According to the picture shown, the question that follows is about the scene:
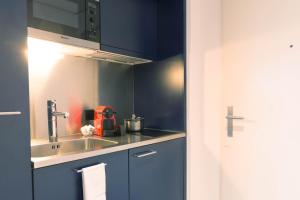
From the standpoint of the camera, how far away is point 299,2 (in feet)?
5.33

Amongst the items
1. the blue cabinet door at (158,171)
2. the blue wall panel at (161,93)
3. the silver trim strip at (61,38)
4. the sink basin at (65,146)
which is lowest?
the blue cabinet door at (158,171)

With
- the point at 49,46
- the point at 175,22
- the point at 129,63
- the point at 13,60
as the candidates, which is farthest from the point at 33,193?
the point at 175,22

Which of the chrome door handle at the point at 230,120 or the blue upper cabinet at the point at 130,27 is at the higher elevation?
the blue upper cabinet at the point at 130,27

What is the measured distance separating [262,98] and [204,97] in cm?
44

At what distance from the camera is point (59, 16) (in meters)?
1.29

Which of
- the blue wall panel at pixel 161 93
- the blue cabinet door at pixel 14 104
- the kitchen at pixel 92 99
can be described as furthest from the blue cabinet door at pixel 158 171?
the blue cabinet door at pixel 14 104

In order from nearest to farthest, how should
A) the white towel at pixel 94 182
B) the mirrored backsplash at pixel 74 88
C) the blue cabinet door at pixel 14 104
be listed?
the blue cabinet door at pixel 14 104
the white towel at pixel 94 182
the mirrored backsplash at pixel 74 88

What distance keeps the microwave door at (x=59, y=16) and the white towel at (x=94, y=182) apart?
2.52 ft

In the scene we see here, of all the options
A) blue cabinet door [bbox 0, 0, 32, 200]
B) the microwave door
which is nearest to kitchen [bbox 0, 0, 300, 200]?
the microwave door

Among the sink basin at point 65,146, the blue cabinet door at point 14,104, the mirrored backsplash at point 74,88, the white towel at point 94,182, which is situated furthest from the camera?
the mirrored backsplash at point 74,88

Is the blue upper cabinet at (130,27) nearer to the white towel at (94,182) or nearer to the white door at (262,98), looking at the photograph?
the white door at (262,98)

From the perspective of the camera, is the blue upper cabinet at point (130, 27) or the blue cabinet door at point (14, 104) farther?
the blue upper cabinet at point (130, 27)

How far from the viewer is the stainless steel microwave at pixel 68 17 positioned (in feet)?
3.91

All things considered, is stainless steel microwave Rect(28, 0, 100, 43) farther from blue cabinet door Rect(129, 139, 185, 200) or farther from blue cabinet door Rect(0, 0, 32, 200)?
blue cabinet door Rect(129, 139, 185, 200)
